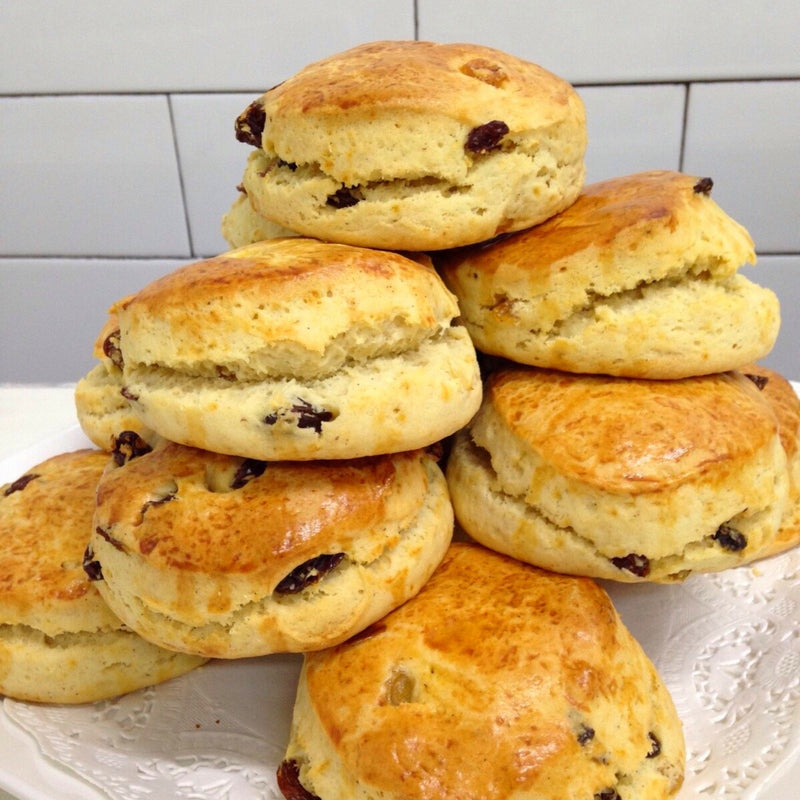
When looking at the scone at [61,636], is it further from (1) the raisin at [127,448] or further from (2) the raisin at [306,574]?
(2) the raisin at [306,574]

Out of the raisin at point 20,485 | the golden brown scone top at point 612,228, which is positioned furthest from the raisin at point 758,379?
the raisin at point 20,485

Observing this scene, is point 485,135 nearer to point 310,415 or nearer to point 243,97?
point 310,415

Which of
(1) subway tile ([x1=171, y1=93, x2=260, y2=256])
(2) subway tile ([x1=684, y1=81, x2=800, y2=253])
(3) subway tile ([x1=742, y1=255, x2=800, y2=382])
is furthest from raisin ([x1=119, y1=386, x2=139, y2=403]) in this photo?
(3) subway tile ([x1=742, y1=255, x2=800, y2=382])

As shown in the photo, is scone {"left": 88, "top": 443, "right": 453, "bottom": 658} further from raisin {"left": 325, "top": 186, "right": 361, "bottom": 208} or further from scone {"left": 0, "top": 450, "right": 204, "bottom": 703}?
raisin {"left": 325, "top": 186, "right": 361, "bottom": 208}

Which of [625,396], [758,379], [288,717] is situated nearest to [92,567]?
[288,717]

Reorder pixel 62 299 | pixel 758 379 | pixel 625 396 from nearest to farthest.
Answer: pixel 625 396 < pixel 758 379 < pixel 62 299

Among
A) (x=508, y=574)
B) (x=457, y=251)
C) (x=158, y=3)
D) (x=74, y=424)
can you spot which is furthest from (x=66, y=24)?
(x=508, y=574)

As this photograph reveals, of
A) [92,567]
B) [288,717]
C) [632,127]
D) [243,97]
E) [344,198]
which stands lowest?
[288,717]
